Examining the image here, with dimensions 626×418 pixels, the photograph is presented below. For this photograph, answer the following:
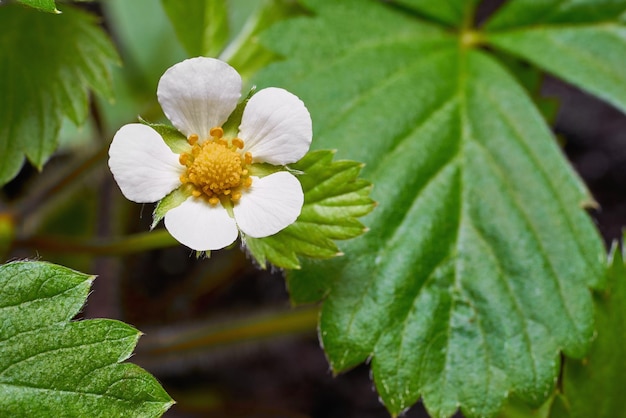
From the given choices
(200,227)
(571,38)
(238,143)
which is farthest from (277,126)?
(571,38)

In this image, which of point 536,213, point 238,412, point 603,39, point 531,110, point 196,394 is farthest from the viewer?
point 196,394

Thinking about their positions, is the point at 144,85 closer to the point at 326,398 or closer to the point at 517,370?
the point at 326,398

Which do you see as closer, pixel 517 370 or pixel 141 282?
pixel 517 370

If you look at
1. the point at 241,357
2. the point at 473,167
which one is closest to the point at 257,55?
the point at 473,167

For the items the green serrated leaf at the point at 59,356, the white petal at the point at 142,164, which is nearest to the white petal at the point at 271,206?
the white petal at the point at 142,164

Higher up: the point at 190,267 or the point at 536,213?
the point at 536,213

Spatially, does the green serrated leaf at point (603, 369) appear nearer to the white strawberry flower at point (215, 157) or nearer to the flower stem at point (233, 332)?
the flower stem at point (233, 332)

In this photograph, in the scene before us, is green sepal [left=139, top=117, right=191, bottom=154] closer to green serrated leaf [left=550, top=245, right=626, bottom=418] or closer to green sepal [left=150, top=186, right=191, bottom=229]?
green sepal [left=150, top=186, right=191, bottom=229]
